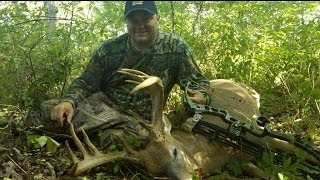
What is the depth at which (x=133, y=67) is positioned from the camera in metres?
5.39

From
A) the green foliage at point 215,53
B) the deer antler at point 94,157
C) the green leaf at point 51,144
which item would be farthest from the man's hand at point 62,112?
the green foliage at point 215,53

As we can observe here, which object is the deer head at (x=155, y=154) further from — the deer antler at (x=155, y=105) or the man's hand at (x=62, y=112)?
the man's hand at (x=62, y=112)

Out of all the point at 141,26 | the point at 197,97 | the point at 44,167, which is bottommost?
the point at 44,167

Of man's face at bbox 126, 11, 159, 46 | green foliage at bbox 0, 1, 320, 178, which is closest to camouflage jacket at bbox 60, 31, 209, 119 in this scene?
man's face at bbox 126, 11, 159, 46

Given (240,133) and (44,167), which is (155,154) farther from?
(44,167)

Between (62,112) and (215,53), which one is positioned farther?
(215,53)

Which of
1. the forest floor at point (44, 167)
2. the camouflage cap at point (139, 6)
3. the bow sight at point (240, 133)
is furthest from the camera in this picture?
the camouflage cap at point (139, 6)

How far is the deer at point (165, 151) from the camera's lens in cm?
374

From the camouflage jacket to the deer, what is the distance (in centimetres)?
109

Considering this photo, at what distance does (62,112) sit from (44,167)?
0.65 m

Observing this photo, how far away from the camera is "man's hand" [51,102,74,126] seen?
466 centimetres

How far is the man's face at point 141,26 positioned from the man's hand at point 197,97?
89 cm

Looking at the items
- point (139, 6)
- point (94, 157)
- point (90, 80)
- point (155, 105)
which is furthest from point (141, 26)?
point (94, 157)

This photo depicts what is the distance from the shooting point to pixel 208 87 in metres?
5.18
